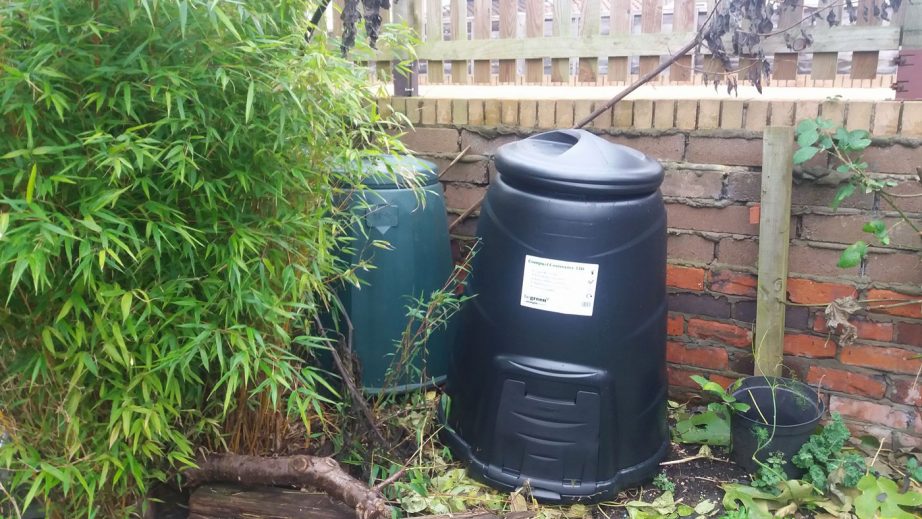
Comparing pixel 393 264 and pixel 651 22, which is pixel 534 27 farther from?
pixel 393 264

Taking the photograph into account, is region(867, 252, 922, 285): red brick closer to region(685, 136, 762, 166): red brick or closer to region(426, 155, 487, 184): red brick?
region(685, 136, 762, 166): red brick

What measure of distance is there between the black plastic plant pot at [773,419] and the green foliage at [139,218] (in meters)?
1.37

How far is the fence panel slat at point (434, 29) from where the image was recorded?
2947 millimetres

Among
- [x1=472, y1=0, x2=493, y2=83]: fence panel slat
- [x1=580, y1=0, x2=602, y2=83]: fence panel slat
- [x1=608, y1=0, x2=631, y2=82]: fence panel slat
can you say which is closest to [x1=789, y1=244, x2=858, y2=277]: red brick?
[x1=608, y1=0, x2=631, y2=82]: fence panel slat

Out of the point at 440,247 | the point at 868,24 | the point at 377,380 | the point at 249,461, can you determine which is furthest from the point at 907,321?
the point at 249,461

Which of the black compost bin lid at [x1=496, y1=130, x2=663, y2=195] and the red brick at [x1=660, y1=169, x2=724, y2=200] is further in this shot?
the red brick at [x1=660, y1=169, x2=724, y2=200]

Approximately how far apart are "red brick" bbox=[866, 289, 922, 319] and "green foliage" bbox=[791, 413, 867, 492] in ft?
1.27

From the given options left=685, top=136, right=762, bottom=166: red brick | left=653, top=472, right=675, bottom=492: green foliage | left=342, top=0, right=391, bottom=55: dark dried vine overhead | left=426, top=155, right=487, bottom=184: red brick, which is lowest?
left=653, top=472, right=675, bottom=492: green foliage

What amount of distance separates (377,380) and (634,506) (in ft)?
3.17

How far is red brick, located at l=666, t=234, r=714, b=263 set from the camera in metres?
2.46

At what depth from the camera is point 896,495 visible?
1.99 meters

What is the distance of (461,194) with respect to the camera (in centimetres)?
287

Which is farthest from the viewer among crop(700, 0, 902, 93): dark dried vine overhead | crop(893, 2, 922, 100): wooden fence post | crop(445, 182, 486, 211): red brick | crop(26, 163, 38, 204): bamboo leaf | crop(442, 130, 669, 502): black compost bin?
crop(445, 182, 486, 211): red brick

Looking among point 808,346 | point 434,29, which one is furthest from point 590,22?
point 808,346
